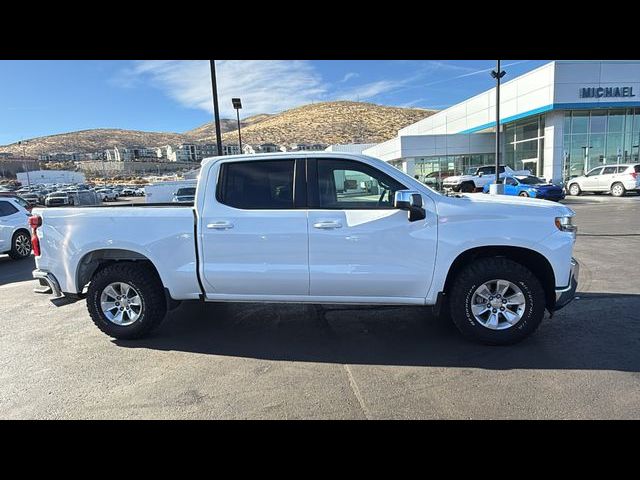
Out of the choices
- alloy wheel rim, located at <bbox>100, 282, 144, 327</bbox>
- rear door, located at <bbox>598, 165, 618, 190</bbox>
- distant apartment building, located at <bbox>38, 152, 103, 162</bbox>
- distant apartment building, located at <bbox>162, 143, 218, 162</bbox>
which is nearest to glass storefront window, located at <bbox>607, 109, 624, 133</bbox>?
rear door, located at <bbox>598, 165, 618, 190</bbox>

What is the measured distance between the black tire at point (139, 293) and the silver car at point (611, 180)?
2459cm

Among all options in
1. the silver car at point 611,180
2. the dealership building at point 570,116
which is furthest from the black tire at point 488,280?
the dealership building at point 570,116

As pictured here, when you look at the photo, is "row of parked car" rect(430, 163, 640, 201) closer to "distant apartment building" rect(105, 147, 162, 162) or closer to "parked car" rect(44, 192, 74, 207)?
"parked car" rect(44, 192, 74, 207)

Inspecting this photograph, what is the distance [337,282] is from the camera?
12.8ft

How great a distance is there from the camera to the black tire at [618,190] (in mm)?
20781

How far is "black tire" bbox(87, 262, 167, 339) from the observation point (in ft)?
13.8

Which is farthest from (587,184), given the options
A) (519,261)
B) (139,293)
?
(139,293)

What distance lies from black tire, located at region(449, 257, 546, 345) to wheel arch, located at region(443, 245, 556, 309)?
0.08 metres

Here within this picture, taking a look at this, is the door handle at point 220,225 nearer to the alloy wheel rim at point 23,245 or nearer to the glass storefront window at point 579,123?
the alloy wheel rim at point 23,245

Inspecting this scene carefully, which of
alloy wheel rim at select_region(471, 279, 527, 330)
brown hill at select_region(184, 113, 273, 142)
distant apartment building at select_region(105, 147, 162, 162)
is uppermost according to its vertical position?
brown hill at select_region(184, 113, 273, 142)

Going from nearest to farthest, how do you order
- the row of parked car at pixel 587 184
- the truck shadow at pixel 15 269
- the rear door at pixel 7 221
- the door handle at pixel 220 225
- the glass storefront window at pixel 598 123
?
the door handle at pixel 220 225 < the truck shadow at pixel 15 269 < the rear door at pixel 7 221 < the row of parked car at pixel 587 184 < the glass storefront window at pixel 598 123

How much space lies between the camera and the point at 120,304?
4332 millimetres

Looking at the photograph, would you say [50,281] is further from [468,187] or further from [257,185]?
[468,187]
